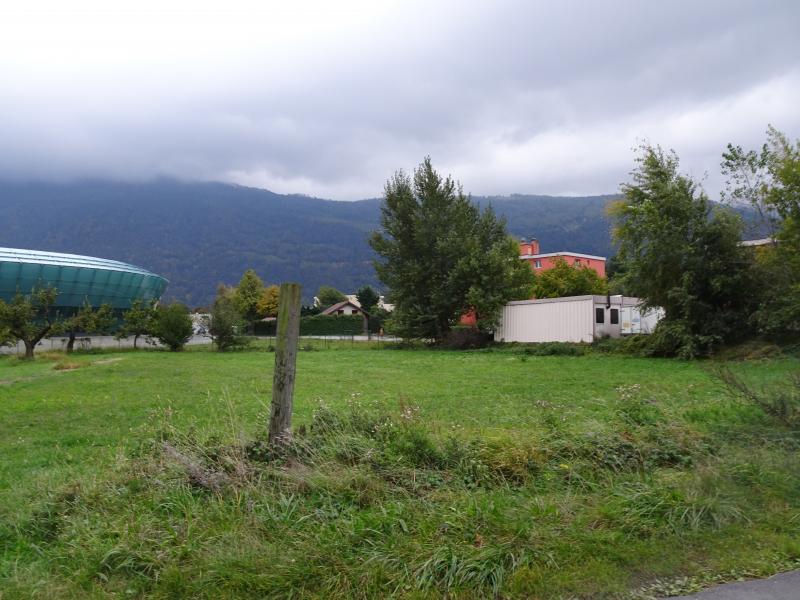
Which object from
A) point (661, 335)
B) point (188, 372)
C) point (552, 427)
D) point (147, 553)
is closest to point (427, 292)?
point (661, 335)

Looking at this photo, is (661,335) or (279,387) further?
(661,335)

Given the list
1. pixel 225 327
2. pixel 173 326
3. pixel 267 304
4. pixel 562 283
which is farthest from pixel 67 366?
pixel 267 304

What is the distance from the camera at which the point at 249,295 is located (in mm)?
76750

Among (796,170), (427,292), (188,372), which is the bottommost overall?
(188,372)

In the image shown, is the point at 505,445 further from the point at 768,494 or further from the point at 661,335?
the point at 661,335

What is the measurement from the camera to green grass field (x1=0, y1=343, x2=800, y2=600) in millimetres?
3035

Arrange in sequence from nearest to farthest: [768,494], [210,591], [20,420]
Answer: [210,591], [768,494], [20,420]

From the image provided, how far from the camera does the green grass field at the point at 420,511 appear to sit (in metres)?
3.04

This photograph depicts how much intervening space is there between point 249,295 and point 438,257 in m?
47.0

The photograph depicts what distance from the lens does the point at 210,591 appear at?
9.68 ft

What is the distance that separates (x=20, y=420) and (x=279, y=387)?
763 cm

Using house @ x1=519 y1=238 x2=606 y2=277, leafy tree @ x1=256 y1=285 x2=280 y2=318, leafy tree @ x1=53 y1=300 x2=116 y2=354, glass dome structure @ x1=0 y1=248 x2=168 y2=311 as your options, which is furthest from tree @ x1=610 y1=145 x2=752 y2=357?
leafy tree @ x1=256 y1=285 x2=280 y2=318

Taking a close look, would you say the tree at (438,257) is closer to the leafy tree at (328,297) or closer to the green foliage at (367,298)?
the green foliage at (367,298)

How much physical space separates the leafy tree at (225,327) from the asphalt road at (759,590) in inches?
1384
